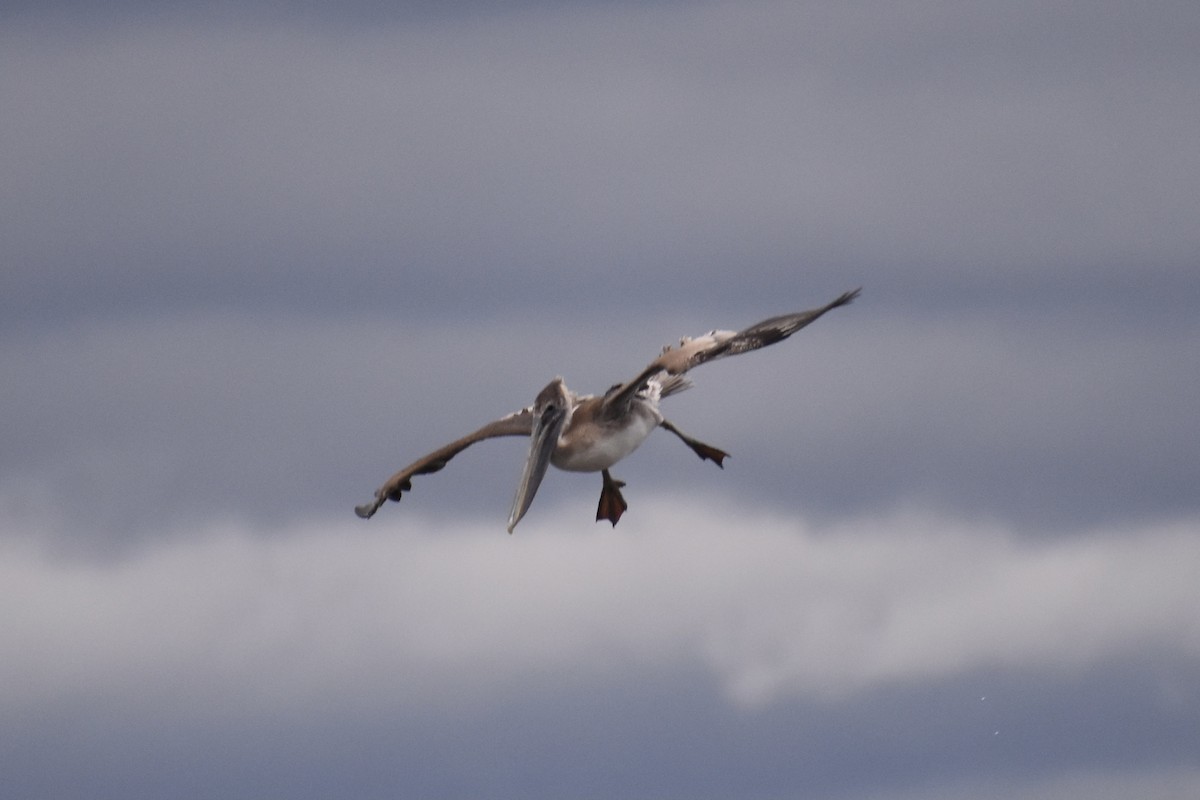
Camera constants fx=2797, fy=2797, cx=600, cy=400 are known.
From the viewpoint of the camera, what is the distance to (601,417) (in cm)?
4178

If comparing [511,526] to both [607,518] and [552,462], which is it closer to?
[552,462]

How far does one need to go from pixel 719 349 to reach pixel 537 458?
11.1ft

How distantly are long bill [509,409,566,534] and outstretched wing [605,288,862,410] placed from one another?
851 millimetres

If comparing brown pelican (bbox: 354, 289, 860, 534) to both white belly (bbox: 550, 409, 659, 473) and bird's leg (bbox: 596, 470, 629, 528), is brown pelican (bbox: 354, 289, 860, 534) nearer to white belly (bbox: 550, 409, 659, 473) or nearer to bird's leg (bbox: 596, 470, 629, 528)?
white belly (bbox: 550, 409, 659, 473)

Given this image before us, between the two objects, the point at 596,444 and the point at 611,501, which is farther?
the point at 611,501

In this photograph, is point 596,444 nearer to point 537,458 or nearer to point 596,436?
point 596,436

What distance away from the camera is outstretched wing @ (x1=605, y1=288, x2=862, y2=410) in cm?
4128

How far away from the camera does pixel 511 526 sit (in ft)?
133

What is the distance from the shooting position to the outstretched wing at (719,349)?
135ft

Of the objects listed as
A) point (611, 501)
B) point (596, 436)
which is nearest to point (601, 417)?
point (596, 436)

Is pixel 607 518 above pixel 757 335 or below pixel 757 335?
below

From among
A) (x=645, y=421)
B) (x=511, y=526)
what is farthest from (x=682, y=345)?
(x=511, y=526)

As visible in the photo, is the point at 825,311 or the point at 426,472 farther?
the point at 426,472

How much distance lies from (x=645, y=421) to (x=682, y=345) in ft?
6.63
